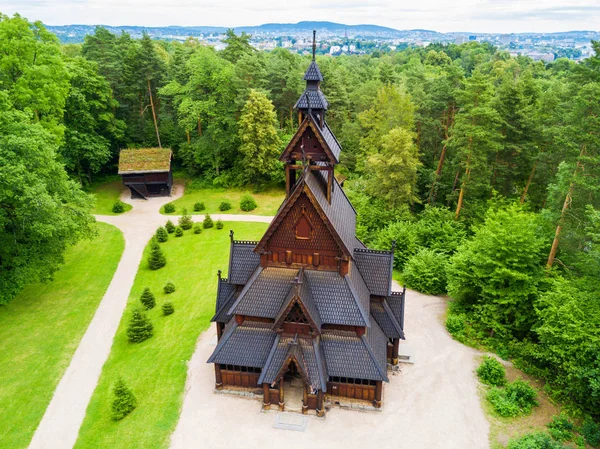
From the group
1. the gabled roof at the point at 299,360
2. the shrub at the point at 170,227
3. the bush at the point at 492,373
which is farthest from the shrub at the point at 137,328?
the bush at the point at 492,373

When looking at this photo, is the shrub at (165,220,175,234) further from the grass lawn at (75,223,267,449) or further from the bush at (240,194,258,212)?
the bush at (240,194,258,212)

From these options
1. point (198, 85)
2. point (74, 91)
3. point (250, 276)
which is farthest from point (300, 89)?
point (250, 276)

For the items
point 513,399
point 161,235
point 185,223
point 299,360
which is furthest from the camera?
point 185,223

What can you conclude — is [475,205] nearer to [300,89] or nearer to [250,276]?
[250,276]

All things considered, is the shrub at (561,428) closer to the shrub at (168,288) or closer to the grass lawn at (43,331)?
the grass lawn at (43,331)

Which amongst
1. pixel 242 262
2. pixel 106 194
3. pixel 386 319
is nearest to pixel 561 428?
pixel 386 319

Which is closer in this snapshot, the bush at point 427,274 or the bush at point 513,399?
the bush at point 513,399

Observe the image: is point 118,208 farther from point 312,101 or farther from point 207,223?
point 312,101
